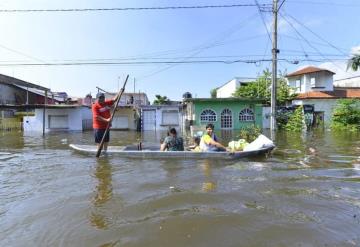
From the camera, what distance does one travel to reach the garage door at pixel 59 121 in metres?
40.3

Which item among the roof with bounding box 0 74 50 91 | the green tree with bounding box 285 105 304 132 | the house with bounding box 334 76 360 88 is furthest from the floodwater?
the house with bounding box 334 76 360 88

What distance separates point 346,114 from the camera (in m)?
34.7

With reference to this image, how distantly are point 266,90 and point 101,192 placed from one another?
1328 inches

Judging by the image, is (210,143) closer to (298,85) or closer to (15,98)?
(298,85)

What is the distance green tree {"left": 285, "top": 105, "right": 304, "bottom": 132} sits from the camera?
32469 mm

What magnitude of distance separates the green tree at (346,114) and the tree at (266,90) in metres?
4.62

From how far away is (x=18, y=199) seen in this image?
750cm

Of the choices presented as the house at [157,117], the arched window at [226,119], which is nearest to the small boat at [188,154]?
the arched window at [226,119]

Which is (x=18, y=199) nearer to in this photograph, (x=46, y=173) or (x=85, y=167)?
(x=46, y=173)

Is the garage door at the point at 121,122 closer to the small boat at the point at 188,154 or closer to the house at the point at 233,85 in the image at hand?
the house at the point at 233,85

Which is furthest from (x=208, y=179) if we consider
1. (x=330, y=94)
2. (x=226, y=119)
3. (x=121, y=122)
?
(x=330, y=94)

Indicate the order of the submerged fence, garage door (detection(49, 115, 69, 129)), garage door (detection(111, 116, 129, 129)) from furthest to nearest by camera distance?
garage door (detection(111, 116, 129, 129)) < garage door (detection(49, 115, 69, 129)) < the submerged fence

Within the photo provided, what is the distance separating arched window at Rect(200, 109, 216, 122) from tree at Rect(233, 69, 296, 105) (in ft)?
15.7

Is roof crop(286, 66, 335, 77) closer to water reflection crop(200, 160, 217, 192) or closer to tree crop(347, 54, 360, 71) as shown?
tree crop(347, 54, 360, 71)
